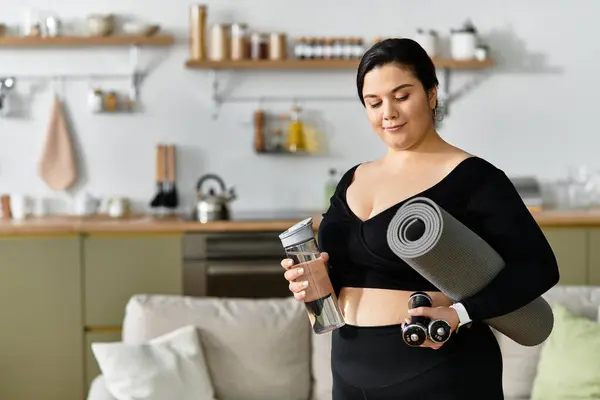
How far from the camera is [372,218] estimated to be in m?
1.89

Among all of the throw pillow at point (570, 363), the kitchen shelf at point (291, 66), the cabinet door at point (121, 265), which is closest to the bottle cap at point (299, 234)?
the throw pillow at point (570, 363)

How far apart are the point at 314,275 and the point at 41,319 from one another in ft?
9.73

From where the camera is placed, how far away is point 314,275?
6.32 feet

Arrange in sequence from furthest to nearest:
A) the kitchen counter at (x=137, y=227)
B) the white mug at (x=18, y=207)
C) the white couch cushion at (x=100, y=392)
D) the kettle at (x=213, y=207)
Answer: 1. the white mug at (x=18, y=207)
2. the kettle at (x=213, y=207)
3. the kitchen counter at (x=137, y=227)
4. the white couch cushion at (x=100, y=392)

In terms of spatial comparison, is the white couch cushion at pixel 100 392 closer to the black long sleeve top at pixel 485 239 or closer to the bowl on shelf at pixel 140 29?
the black long sleeve top at pixel 485 239

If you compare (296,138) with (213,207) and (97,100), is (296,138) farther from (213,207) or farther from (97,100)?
(97,100)

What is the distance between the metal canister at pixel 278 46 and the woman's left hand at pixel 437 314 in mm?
3440

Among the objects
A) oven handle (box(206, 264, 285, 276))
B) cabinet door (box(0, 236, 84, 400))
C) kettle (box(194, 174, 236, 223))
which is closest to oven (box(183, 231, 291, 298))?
oven handle (box(206, 264, 285, 276))

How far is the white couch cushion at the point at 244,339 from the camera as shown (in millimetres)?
3686

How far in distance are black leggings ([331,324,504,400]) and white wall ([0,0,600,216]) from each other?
3366 mm

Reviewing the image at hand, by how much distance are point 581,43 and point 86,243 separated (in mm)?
2641

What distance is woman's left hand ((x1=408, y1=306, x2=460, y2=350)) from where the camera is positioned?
5.70ft

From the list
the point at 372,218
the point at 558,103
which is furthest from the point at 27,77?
the point at 372,218

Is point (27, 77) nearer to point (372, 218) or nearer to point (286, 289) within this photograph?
point (286, 289)
